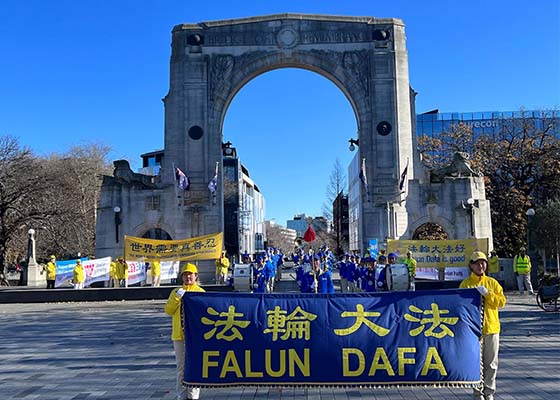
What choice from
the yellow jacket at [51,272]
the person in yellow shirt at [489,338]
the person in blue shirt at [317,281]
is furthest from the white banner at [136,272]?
the person in yellow shirt at [489,338]

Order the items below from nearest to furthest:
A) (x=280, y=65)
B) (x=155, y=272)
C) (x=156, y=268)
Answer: (x=156, y=268) < (x=155, y=272) < (x=280, y=65)

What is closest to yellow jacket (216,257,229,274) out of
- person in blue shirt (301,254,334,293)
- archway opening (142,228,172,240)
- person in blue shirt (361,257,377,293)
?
archway opening (142,228,172,240)

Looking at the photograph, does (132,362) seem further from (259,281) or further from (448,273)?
(448,273)

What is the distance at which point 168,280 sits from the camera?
29.5 m

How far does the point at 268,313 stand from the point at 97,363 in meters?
4.84

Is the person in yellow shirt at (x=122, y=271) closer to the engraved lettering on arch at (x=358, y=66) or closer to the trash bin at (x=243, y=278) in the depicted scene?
the trash bin at (x=243, y=278)

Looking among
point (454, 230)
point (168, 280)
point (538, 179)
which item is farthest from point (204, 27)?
point (538, 179)

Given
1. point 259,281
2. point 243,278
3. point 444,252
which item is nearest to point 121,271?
point 243,278

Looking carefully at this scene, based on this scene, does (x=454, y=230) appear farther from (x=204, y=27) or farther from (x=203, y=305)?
(x=203, y=305)

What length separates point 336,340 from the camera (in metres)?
7.10

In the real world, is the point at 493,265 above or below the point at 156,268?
below

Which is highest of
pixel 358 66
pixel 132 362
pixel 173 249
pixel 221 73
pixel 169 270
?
pixel 358 66

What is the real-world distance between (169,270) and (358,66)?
50.7ft

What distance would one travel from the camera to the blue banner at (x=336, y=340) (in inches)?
275
